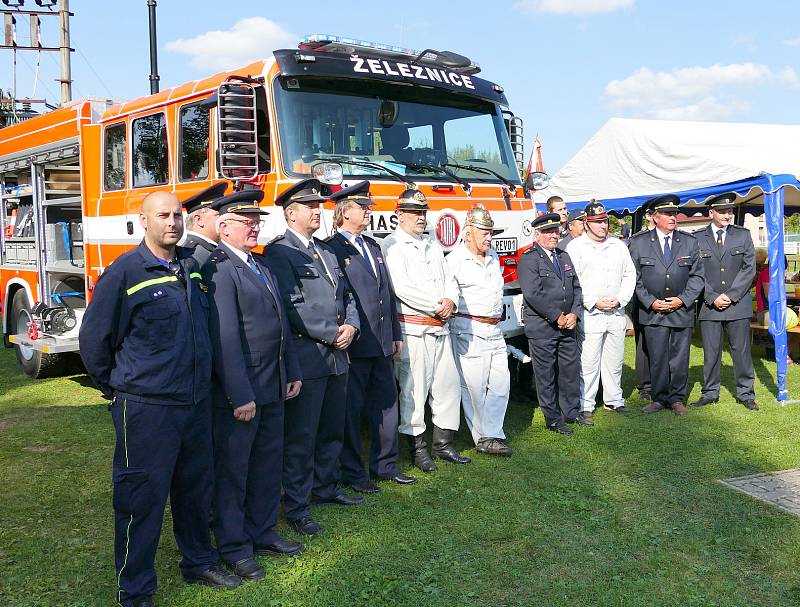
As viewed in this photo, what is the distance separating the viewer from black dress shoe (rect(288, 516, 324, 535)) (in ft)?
14.7

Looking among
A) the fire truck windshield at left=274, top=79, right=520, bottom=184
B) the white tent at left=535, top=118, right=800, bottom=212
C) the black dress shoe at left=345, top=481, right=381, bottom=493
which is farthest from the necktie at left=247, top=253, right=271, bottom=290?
the white tent at left=535, top=118, right=800, bottom=212

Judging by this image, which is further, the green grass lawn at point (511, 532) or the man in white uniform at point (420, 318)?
the man in white uniform at point (420, 318)

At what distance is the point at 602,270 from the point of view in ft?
23.1

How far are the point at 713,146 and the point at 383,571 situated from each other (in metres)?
8.46

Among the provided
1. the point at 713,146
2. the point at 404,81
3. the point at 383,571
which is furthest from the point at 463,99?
the point at 713,146

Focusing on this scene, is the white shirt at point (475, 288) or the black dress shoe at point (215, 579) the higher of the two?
the white shirt at point (475, 288)

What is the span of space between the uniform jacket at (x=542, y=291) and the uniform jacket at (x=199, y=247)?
3.14 meters

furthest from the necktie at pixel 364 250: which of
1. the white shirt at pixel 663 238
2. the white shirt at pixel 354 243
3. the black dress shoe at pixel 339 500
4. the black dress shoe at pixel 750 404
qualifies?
the black dress shoe at pixel 750 404

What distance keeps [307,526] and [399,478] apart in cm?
101

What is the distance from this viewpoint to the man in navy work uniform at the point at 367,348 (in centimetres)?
509

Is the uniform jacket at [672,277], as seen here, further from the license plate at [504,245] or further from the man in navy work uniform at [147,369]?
the man in navy work uniform at [147,369]

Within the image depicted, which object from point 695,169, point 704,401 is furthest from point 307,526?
point 695,169

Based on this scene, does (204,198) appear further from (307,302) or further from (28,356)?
(28,356)

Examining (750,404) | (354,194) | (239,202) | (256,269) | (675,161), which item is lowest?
(750,404)
